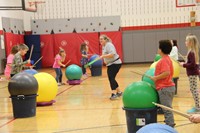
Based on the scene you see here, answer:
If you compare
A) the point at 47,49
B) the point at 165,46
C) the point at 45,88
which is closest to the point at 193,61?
the point at 165,46

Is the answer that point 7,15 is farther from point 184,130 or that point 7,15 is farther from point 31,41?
point 184,130

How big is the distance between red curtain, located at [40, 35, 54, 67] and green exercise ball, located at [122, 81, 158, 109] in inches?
712

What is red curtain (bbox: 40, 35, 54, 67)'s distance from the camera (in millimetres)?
23734

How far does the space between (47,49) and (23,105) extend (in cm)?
1593

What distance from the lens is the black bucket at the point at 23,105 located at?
26.2 feet

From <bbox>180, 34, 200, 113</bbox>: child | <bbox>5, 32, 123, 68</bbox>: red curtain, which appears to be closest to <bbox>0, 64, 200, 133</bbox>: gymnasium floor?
<bbox>180, 34, 200, 113</bbox>: child

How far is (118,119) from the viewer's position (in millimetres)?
7629

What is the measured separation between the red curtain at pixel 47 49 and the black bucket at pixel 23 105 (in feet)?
51.2

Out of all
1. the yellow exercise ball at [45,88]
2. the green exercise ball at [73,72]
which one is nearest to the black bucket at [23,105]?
the yellow exercise ball at [45,88]

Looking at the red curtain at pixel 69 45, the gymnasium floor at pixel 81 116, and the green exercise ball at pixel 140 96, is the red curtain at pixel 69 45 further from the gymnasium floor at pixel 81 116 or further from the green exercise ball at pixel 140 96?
the green exercise ball at pixel 140 96

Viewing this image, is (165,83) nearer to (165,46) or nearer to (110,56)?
(165,46)

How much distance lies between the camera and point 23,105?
318 inches

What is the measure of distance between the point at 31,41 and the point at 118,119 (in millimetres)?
16889

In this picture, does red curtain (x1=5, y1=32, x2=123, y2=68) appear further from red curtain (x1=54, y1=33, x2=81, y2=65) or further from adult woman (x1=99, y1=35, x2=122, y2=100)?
adult woman (x1=99, y1=35, x2=122, y2=100)
